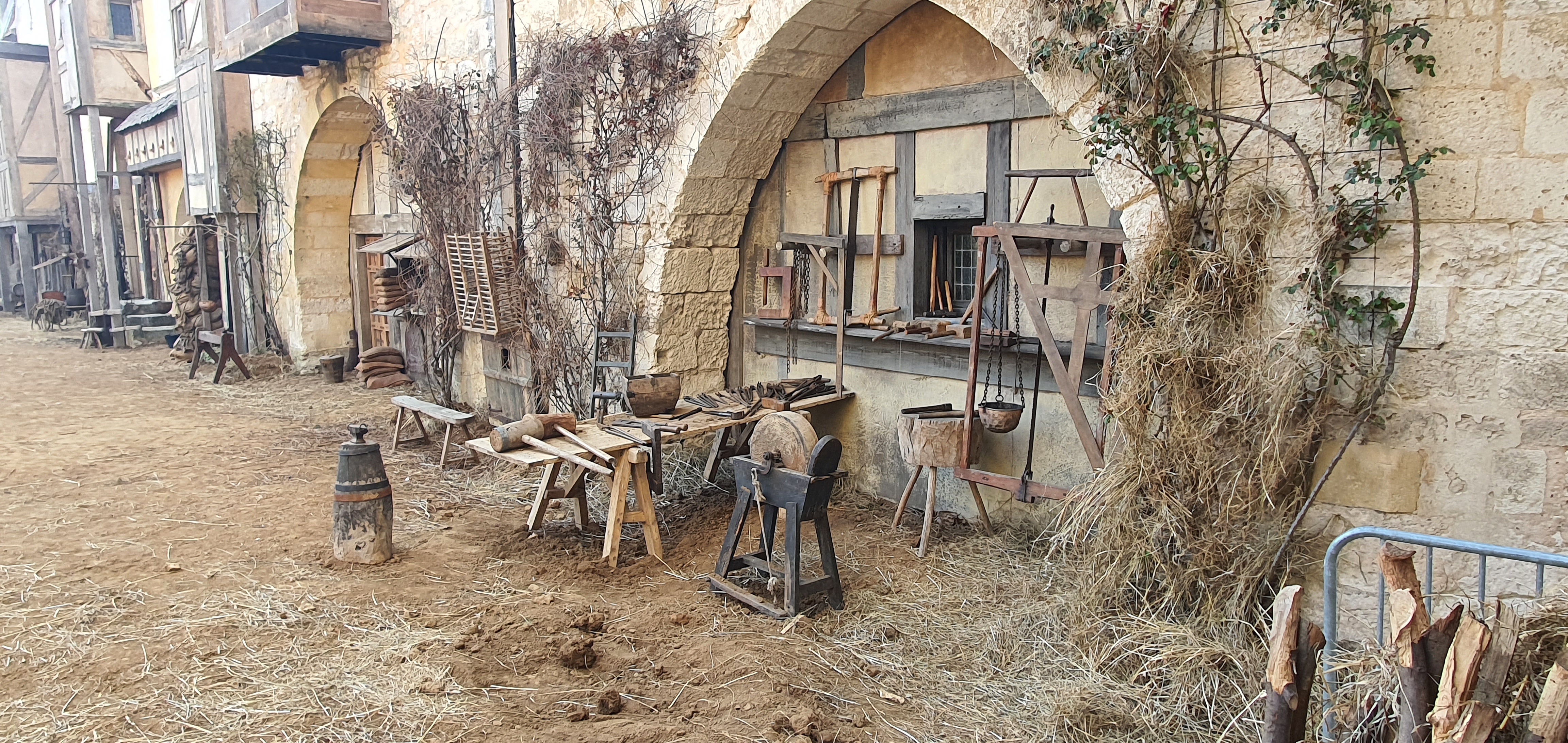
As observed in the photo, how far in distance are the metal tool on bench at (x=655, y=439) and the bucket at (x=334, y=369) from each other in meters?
7.01

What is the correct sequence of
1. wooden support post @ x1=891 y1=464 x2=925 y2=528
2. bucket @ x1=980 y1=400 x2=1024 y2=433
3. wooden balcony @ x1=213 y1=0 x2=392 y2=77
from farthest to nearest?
wooden balcony @ x1=213 y1=0 x2=392 y2=77
wooden support post @ x1=891 y1=464 x2=925 y2=528
bucket @ x1=980 y1=400 x2=1024 y2=433

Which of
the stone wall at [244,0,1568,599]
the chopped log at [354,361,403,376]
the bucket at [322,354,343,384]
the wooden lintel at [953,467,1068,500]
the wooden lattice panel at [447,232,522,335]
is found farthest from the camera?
the bucket at [322,354,343,384]

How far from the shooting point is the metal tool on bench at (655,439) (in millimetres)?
5309

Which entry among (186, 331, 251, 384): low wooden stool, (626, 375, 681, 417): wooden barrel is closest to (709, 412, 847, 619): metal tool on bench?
(626, 375, 681, 417): wooden barrel

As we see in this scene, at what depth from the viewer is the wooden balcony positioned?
29.3 ft

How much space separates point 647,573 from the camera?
508 cm

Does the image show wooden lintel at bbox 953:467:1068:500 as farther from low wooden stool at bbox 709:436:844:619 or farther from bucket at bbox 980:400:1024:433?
low wooden stool at bbox 709:436:844:619

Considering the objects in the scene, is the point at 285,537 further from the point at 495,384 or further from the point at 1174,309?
the point at 1174,309

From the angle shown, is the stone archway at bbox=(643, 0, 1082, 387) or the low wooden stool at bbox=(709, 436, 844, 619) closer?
the low wooden stool at bbox=(709, 436, 844, 619)

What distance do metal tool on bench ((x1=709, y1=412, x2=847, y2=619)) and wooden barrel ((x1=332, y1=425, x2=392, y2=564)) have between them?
1815 millimetres

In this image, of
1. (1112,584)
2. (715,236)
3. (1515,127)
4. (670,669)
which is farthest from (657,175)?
(1515,127)

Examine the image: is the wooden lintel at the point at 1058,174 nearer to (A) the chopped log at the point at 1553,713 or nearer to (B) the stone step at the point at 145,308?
(A) the chopped log at the point at 1553,713

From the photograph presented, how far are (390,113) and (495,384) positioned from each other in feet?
9.95

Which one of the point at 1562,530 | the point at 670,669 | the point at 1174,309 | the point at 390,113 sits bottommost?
the point at 670,669
